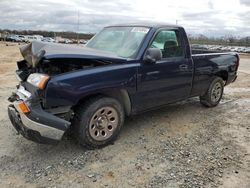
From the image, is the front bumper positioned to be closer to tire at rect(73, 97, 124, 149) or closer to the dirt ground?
tire at rect(73, 97, 124, 149)

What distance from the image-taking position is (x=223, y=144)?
450cm

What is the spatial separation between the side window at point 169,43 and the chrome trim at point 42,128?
2.12 meters

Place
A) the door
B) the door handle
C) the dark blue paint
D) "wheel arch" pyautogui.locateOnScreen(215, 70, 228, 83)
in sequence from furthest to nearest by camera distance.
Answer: "wheel arch" pyautogui.locateOnScreen(215, 70, 228, 83), the door handle, the door, the dark blue paint

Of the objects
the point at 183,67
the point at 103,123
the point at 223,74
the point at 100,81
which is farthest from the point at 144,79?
the point at 223,74

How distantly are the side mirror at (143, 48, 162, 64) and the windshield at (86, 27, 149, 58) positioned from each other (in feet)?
0.65

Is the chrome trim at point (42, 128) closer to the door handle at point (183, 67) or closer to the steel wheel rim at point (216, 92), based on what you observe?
the door handle at point (183, 67)

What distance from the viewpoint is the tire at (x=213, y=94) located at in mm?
6281

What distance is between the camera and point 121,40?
194 inches

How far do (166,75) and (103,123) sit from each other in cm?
146

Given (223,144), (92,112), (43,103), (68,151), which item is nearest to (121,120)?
(92,112)

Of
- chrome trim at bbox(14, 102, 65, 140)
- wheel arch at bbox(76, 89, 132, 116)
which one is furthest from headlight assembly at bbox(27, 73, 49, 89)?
wheel arch at bbox(76, 89, 132, 116)

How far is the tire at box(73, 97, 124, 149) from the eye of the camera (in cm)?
390

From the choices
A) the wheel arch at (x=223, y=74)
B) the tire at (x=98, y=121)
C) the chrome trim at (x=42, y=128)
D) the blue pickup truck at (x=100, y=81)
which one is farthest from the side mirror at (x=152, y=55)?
the wheel arch at (x=223, y=74)

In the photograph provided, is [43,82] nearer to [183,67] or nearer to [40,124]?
[40,124]
